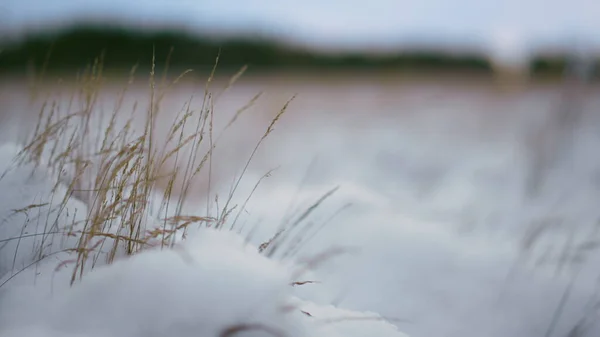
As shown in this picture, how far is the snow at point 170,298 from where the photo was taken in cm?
153

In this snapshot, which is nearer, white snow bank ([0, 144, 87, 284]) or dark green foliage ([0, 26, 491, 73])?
white snow bank ([0, 144, 87, 284])

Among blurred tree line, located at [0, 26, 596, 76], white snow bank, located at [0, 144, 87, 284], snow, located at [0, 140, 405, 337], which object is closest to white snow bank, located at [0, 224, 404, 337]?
snow, located at [0, 140, 405, 337]

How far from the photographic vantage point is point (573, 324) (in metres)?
2.24

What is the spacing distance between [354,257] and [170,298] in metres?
1.33

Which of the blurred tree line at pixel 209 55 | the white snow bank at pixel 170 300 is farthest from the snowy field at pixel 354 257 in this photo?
the blurred tree line at pixel 209 55

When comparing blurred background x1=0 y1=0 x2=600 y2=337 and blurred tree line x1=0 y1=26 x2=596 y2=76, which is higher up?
blurred tree line x1=0 y1=26 x2=596 y2=76

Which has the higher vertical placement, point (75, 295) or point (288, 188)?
point (288, 188)

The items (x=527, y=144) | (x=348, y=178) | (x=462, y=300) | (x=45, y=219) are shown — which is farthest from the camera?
(x=527, y=144)

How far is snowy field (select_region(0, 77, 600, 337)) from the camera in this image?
1560 mm

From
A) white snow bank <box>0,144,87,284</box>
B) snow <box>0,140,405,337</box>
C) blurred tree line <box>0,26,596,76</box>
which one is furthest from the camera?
blurred tree line <box>0,26,596,76</box>

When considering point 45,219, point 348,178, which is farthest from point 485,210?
point 45,219

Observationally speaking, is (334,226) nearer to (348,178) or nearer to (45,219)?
(45,219)

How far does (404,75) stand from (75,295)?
51.2ft

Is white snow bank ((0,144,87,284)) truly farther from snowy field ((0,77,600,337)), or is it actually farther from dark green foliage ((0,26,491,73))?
dark green foliage ((0,26,491,73))
